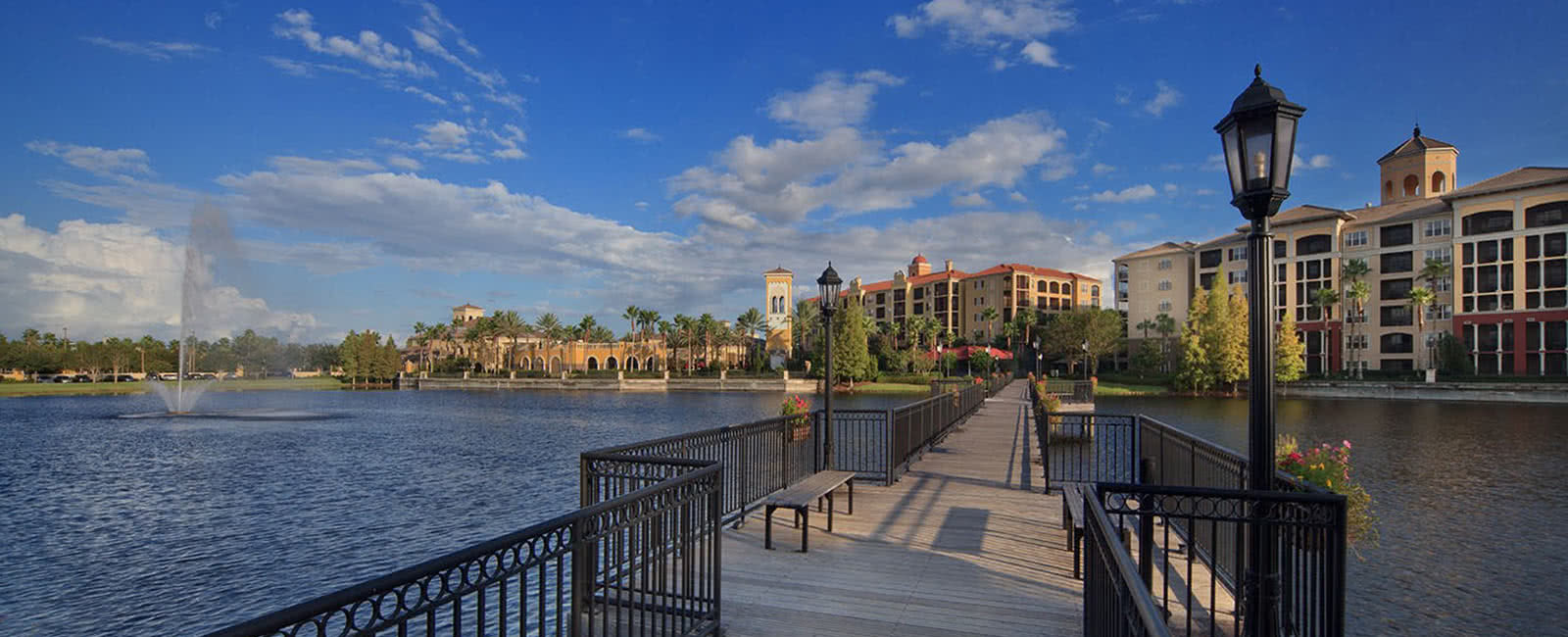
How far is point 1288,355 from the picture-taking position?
214 feet

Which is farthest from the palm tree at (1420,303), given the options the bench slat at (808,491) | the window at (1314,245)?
the bench slat at (808,491)

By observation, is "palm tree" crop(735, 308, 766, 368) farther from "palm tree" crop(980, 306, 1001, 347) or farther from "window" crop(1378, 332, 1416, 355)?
"window" crop(1378, 332, 1416, 355)

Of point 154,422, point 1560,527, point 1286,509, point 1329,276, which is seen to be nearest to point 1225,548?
point 1286,509

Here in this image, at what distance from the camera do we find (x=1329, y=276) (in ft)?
238

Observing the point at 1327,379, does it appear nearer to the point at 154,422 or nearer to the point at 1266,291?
the point at 1266,291

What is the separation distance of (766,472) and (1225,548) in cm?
519

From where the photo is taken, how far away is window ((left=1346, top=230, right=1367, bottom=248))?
72.1 m

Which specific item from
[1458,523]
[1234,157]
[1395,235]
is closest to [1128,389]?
[1395,235]

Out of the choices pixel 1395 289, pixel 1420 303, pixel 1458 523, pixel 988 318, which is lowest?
pixel 1458 523

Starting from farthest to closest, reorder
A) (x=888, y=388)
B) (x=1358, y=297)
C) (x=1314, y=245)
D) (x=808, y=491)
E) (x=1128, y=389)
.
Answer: (x=888, y=388) < (x=1314, y=245) < (x=1128, y=389) < (x=1358, y=297) < (x=808, y=491)

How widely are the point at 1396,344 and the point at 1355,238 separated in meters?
10.1

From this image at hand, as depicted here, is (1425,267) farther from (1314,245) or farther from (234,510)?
(234,510)

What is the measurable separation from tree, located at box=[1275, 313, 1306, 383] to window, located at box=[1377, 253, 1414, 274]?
422 inches

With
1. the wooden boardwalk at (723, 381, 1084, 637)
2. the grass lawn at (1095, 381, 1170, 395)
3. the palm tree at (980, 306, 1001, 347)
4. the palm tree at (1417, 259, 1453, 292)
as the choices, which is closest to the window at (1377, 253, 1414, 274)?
the palm tree at (1417, 259, 1453, 292)
